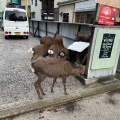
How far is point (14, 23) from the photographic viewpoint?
1008 centimetres

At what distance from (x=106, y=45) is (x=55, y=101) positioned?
193cm

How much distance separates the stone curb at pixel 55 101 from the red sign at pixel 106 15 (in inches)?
66.7

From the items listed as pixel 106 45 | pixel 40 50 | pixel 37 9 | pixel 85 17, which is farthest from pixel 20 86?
pixel 37 9

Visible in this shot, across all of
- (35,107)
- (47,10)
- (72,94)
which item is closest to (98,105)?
(72,94)

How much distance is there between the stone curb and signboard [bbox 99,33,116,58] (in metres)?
0.85

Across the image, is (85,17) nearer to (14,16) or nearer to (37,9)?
(14,16)

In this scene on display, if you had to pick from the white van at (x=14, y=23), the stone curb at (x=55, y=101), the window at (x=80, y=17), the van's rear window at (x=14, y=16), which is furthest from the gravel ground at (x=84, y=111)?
the window at (x=80, y=17)

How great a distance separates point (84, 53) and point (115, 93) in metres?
1.41

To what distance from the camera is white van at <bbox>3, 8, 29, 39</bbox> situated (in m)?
10.0

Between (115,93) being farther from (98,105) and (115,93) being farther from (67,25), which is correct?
(67,25)

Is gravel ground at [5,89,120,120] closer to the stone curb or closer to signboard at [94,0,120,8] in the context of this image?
the stone curb

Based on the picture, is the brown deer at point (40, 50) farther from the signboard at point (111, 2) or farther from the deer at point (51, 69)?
the signboard at point (111, 2)

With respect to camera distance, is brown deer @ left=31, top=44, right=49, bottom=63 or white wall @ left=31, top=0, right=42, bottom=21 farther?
white wall @ left=31, top=0, right=42, bottom=21

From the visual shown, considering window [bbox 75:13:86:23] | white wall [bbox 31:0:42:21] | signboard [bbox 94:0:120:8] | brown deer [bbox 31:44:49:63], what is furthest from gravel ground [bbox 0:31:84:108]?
white wall [bbox 31:0:42:21]
